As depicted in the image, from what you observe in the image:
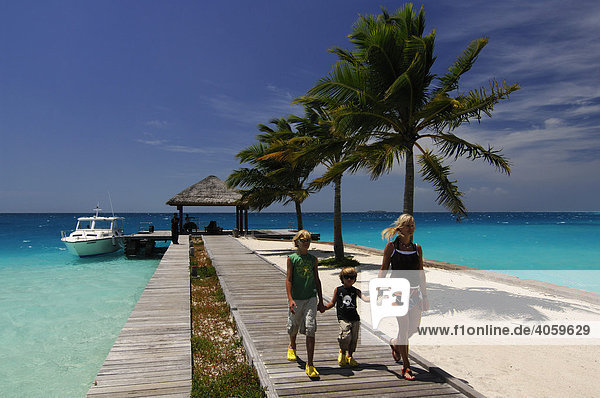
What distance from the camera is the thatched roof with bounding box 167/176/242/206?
96.7 feet

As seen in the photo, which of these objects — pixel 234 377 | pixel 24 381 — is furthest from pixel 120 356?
pixel 24 381

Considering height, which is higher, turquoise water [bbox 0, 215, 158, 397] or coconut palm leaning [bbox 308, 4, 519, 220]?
coconut palm leaning [bbox 308, 4, 519, 220]

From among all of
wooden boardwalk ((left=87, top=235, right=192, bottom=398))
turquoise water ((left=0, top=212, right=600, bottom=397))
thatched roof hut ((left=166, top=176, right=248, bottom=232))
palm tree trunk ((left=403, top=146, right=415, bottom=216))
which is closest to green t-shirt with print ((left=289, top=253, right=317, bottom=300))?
wooden boardwalk ((left=87, top=235, right=192, bottom=398))

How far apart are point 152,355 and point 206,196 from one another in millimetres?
26254

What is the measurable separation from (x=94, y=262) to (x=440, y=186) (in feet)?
76.9

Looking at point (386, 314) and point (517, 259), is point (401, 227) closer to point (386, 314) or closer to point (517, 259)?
point (386, 314)

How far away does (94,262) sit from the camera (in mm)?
23969

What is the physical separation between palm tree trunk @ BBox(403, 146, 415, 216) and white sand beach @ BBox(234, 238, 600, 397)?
2.59 meters

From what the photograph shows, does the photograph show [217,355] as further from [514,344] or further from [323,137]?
[323,137]

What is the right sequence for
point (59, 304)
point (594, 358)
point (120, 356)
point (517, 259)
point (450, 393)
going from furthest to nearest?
1. point (517, 259)
2. point (59, 304)
3. point (594, 358)
4. point (120, 356)
5. point (450, 393)

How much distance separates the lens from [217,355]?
5578 mm

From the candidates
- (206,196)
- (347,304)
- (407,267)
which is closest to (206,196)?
(206,196)

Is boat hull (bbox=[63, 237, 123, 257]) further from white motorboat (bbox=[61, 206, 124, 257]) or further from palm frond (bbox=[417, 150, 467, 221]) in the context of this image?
palm frond (bbox=[417, 150, 467, 221])

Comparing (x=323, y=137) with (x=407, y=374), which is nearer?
(x=407, y=374)
